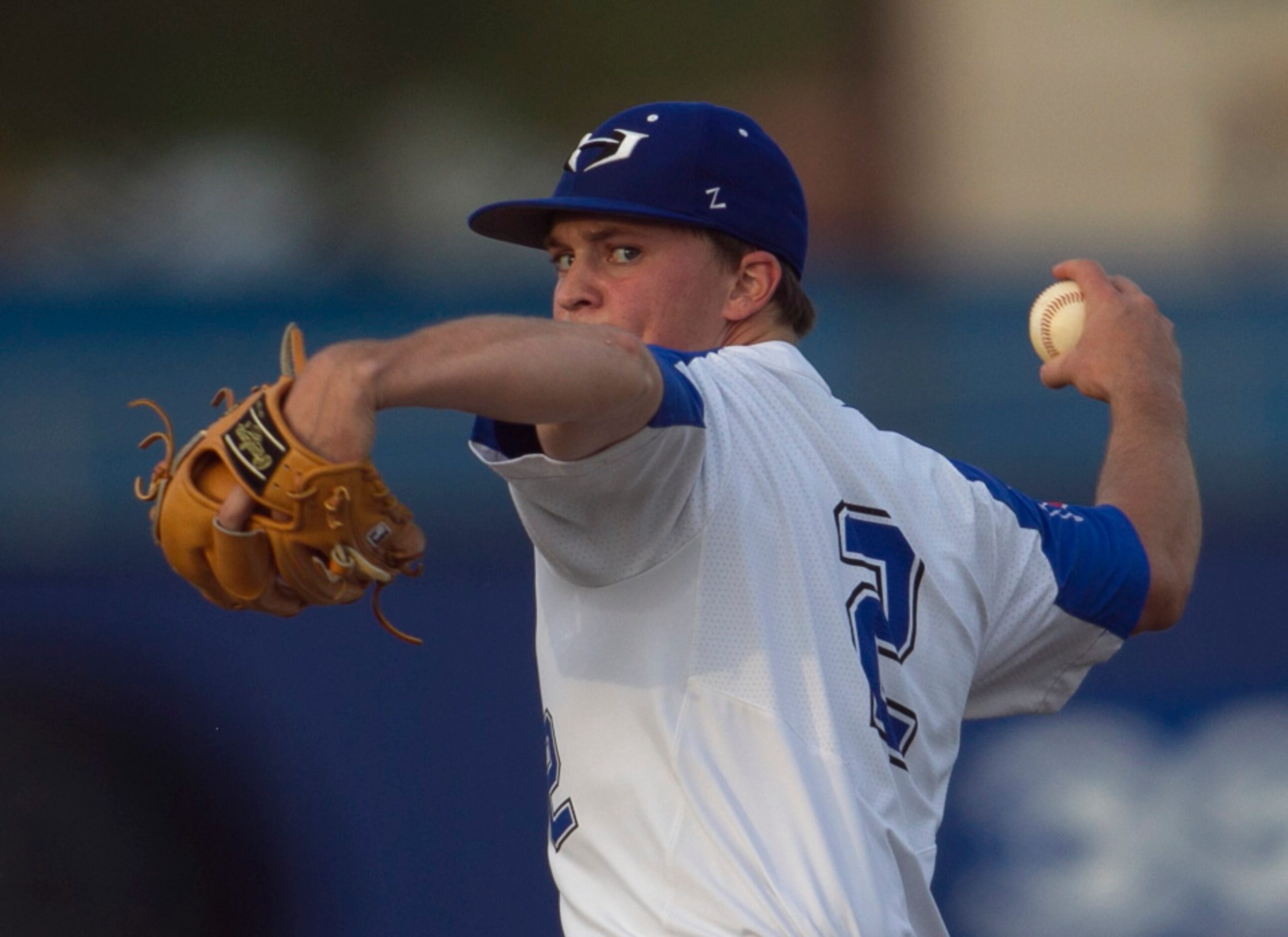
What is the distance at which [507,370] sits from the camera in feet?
4.90

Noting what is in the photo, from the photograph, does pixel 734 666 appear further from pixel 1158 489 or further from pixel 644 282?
pixel 1158 489

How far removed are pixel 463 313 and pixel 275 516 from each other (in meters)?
3.34

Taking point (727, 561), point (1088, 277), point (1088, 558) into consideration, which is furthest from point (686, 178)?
point (1088, 277)

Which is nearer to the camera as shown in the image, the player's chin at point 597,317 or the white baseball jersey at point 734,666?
the white baseball jersey at point 734,666

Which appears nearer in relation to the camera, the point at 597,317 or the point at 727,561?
the point at 727,561

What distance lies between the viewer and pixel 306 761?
4.29 m

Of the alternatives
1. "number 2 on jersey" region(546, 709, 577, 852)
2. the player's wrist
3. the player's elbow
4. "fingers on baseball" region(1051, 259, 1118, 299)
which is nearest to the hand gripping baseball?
"number 2 on jersey" region(546, 709, 577, 852)

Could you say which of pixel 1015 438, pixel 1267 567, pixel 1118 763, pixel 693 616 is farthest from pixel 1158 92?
pixel 693 616


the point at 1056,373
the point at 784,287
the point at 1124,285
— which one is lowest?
the point at 1056,373

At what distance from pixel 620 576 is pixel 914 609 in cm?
43

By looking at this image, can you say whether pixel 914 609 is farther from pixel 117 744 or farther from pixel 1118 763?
pixel 117 744

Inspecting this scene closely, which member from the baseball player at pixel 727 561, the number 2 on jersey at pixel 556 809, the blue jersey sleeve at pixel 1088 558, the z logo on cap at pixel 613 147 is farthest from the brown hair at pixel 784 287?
the number 2 on jersey at pixel 556 809

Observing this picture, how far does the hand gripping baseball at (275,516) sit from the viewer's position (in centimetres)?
152

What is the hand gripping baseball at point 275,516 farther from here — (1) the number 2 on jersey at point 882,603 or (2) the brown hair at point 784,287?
(2) the brown hair at point 784,287
